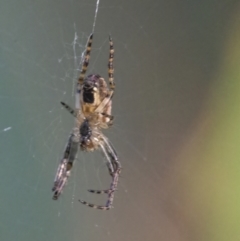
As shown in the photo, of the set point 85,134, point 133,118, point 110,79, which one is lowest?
point 85,134

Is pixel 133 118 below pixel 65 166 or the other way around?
the other way around

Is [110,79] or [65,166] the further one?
[65,166]

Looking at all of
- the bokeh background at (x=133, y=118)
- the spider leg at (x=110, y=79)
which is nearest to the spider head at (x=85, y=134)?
the spider leg at (x=110, y=79)

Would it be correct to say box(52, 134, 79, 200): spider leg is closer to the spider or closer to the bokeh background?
the spider

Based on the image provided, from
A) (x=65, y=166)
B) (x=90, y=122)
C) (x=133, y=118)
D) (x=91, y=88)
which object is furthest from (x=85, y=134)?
(x=133, y=118)

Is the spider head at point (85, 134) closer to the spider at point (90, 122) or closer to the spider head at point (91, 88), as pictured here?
the spider at point (90, 122)

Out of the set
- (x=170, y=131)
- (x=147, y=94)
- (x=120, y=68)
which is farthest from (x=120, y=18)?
(x=170, y=131)

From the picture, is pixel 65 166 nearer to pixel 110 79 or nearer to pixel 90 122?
pixel 90 122

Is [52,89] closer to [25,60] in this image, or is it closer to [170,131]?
[25,60]
